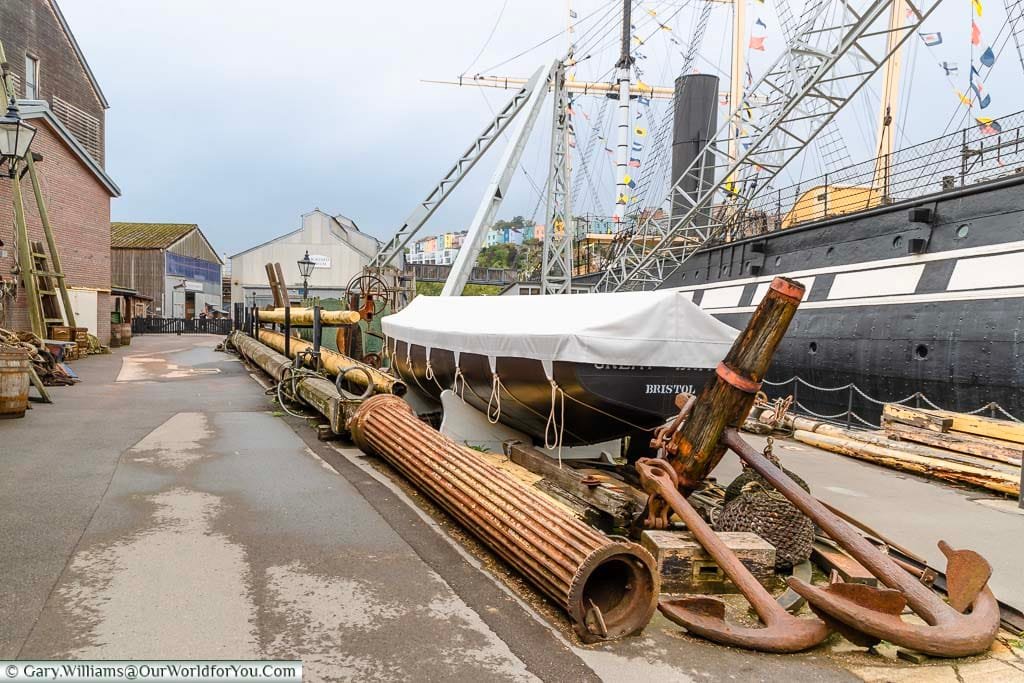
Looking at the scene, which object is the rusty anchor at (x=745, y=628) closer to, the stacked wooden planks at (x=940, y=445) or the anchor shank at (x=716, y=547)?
the anchor shank at (x=716, y=547)

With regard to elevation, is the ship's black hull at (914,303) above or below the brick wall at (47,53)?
below

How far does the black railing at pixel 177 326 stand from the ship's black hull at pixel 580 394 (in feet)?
137

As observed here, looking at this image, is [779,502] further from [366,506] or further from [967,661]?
[366,506]

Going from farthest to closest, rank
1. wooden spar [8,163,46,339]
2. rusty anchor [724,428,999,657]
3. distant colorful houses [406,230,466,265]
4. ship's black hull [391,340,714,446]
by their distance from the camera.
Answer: distant colorful houses [406,230,466,265] < wooden spar [8,163,46,339] < ship's black hull [391,340,714,446] < rusty anchor [724,428,999,657]

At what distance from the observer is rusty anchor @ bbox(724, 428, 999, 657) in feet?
→ 11.5

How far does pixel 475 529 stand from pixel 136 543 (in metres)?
2.40

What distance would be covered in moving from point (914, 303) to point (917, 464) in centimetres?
483

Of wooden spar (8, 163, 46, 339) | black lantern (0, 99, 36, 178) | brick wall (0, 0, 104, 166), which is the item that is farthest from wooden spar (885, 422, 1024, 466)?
brick wall (0, 0, 104, 166)

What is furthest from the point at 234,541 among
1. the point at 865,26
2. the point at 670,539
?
the point at 865,26

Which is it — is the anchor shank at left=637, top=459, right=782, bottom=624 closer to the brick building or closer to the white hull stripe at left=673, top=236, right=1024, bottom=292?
the white hull stripe at left=673, top=236, right=1024, bottom=292

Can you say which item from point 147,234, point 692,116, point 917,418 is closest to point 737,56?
point 692,116

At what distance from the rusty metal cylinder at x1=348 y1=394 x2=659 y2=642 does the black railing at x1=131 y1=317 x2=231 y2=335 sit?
43299 millimetres

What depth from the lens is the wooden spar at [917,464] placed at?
7.61 m

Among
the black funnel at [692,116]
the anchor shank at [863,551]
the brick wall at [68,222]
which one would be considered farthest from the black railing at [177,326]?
the anchor shank at [863,551]
